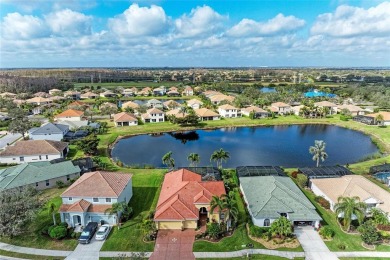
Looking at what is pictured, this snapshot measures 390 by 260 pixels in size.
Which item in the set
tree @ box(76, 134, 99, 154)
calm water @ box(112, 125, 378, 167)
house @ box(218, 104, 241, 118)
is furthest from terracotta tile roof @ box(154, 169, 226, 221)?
house @ box(218, 104, 241, 118)

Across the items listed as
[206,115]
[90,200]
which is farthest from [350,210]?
[206,115]

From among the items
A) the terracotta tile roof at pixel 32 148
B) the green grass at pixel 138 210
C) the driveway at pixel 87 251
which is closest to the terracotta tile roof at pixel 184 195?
the green grass at pixel 138 210

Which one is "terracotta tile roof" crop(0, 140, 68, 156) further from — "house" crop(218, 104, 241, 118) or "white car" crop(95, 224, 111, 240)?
"house" crop(218, 104, 241, 118)

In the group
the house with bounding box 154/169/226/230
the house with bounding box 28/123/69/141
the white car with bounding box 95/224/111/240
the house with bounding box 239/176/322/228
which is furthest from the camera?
the house with bounding box 28/123/69/141

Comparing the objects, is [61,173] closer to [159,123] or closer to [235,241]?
[235,241]

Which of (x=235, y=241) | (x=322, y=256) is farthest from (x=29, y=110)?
(x=322, y=256)

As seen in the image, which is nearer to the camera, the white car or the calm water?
the white car
